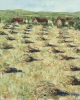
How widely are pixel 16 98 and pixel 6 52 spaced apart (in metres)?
4.89

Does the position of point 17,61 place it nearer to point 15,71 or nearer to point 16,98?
point 15,71

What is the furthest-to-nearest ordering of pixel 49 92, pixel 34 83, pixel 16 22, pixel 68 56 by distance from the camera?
pixel 16 22, pixel 68 56, pixel 34 83, pixel 49 92

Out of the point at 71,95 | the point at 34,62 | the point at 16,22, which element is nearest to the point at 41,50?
the point at 34,62

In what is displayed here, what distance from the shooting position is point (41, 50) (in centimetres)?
1191

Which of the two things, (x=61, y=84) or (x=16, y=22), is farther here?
(x=16, y=22)

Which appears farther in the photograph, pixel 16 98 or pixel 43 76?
pixel 43 76

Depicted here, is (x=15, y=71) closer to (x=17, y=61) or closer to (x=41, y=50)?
(x=17, y=61)

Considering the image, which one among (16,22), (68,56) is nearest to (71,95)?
(68,56)

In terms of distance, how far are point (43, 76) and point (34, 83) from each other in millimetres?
645

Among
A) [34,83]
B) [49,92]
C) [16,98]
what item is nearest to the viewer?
[16,98]

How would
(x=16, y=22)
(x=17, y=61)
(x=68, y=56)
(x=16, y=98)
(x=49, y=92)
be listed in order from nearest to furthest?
(x=16, y=98), (x=49, y=92), (x=17, y=61), (x=68, y=56), (x=16, y=22)

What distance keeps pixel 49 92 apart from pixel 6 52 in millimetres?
4501

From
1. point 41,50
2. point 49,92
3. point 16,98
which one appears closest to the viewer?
point 16,98

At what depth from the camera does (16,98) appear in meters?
6.20
